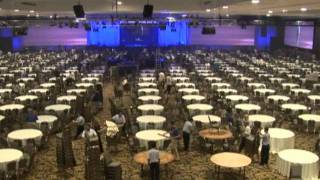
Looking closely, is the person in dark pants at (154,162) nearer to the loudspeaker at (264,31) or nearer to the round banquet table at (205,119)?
the round banquet table at (205,119)

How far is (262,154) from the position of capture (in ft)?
45.4

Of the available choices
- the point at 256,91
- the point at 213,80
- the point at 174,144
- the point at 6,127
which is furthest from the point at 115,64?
the point at 174,144

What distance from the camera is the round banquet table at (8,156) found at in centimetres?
1213

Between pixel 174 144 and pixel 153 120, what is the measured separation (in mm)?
2168

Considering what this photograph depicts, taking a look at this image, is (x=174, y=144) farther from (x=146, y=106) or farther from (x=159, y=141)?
(x=146, y=106)

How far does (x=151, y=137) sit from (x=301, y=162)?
503 centimetres

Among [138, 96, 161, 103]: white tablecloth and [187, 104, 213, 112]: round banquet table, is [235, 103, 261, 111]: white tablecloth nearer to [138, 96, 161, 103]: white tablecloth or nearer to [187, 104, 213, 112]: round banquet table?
[187, 104, 213, 112]: round banquet table

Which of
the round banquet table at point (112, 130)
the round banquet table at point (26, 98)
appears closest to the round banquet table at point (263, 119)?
the round banquet table at point (112, 130)

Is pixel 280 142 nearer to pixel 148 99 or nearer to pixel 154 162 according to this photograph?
pixel 154 162

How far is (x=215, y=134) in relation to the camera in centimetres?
1463

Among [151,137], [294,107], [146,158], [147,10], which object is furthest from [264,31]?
[146,158]

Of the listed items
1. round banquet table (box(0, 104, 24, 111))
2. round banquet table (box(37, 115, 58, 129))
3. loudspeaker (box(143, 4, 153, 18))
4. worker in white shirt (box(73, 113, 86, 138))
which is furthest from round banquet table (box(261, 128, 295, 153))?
round banquet table (box(0, 104, 24, 111))

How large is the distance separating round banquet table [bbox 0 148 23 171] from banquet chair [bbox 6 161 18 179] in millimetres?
167

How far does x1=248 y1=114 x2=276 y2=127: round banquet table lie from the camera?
55.0ft
